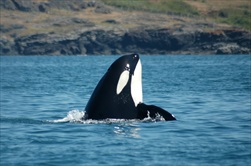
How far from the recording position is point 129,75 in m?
16.5

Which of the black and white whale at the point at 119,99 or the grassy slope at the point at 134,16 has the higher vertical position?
the grassy slope at the point at 134,16

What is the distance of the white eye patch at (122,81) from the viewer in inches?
637

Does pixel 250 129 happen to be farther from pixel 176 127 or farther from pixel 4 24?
pixel 4 24

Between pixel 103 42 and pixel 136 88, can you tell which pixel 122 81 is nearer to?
pixel 136 88

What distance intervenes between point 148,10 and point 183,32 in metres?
44.6

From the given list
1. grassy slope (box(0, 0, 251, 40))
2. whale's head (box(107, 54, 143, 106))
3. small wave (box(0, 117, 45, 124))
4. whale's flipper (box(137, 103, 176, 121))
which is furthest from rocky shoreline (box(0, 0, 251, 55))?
whale's flipper (box(137, 103, 176, 121))

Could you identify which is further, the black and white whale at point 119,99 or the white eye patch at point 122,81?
the white eye patch at point 122,81

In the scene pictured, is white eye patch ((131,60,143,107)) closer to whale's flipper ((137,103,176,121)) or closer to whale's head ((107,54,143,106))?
whale's head ((107,54,143,106))

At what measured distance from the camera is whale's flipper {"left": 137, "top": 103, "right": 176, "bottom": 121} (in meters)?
15.8

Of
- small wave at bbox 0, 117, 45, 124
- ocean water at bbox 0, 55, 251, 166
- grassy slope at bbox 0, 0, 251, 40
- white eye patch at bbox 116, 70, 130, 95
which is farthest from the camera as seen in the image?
grassy slope at bbox 0, 0, 251, 40

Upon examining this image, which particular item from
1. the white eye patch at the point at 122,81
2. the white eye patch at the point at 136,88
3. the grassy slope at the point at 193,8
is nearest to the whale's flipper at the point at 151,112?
the white eye patch at the point at 136,88

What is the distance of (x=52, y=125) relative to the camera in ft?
54.7

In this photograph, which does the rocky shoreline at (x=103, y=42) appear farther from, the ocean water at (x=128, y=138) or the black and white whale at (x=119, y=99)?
the black and white whale at (x=119, y=99)

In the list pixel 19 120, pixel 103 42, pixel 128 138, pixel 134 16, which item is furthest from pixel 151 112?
pixel 134 16
